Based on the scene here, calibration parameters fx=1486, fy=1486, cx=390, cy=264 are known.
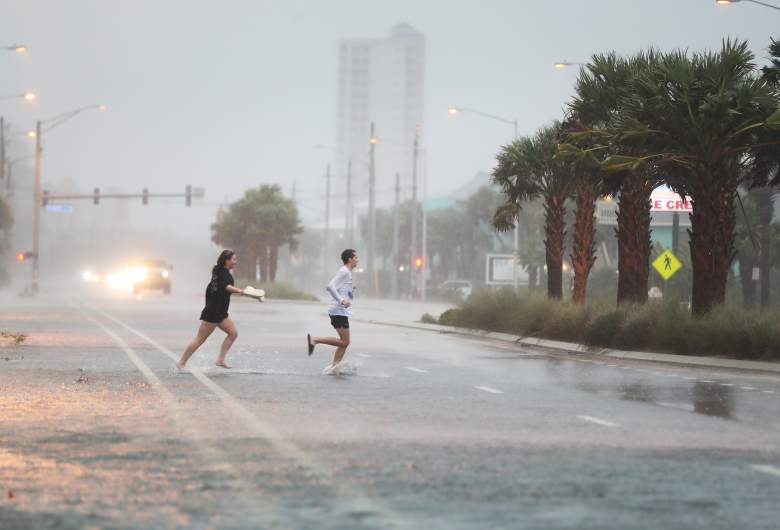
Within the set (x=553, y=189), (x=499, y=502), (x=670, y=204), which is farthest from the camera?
(x=670, y=204)

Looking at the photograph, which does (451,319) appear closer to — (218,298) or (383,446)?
(218,298)

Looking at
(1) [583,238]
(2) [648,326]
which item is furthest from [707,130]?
(1) [583,238]

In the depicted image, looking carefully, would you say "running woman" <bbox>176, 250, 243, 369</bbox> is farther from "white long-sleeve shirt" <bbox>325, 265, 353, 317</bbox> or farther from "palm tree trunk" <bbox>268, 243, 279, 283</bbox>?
"palm tree trunk" <bbox>268, 243, 279, 283</bbox>

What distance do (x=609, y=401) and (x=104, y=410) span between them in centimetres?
600

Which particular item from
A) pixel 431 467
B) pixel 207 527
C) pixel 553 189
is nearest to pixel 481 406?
pixel 431 467

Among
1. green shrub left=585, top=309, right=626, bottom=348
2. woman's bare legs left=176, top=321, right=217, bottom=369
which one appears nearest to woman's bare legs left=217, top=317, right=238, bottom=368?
woman's bare legs left=176, top=321, right=217, bottom=369

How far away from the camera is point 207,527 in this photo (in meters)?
8.37

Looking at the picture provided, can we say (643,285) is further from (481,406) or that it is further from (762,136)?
(481,406)

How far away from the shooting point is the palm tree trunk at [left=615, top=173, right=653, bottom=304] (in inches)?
1315

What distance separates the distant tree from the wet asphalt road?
72825mm

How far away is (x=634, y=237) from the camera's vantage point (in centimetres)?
3350

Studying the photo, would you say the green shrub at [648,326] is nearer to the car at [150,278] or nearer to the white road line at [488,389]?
the white road line at [488,389]

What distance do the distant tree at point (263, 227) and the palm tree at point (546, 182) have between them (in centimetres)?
5529

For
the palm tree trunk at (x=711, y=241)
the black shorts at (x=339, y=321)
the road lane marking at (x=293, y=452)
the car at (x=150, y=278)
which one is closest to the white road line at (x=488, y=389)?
the black shorts at (x=339, y=321)
